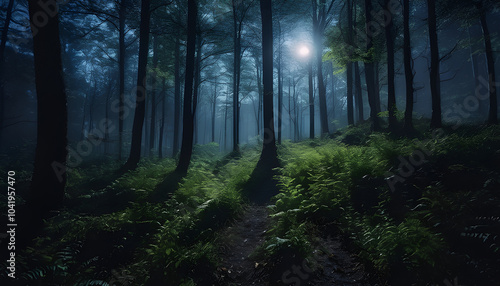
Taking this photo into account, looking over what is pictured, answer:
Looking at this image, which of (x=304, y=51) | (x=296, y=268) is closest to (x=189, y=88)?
(x=296, y=268)

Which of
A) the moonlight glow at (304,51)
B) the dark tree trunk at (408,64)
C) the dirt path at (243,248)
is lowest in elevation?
the dirt path at (243,248)

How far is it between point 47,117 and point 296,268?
674 cm

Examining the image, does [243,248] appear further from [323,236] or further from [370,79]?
[370,79]

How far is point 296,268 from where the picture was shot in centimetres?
300

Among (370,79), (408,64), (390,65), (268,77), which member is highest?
(370,79)

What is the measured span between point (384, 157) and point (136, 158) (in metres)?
11.5

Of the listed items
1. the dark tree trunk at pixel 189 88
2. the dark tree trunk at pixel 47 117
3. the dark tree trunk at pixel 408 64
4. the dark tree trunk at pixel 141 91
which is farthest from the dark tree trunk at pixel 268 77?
the dark tree trunk at pixel 47 117

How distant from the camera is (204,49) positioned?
22.0 m

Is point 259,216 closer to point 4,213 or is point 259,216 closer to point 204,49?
point 4,213

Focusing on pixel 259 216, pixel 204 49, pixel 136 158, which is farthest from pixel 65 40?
pixel 259 216

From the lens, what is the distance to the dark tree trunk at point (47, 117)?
5.15 metres

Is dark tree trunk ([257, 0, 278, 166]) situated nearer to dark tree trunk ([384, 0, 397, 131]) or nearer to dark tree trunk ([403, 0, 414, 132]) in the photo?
dark tree trunk ([384, 0, 397, 131])

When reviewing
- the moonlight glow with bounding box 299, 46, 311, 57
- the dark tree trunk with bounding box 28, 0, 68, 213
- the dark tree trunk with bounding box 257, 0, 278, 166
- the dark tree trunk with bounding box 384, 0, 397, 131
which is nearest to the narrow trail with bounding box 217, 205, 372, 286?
the dark tree trunk with bounding box 28, 0, 68, 213

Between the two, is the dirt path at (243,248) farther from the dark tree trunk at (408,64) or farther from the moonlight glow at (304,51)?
the moonlight glow at (304,51)
